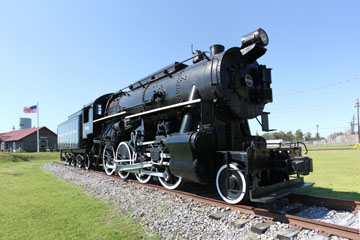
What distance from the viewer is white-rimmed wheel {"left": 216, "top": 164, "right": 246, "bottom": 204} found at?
479 centimetres

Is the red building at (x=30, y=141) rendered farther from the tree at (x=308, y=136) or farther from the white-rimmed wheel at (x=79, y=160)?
the tree at (x=308, y=136)

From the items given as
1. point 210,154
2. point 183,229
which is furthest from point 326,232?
point 210,154

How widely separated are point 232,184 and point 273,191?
2.80 feet

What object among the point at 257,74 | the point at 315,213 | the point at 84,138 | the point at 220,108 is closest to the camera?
the point at 315,213

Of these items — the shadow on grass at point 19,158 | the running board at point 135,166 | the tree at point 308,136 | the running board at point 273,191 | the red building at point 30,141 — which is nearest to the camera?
the running board at point 273,191

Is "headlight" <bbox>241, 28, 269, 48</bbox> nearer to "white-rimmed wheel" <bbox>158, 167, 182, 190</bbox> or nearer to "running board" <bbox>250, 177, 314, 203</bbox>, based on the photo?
"running board" <bbox>250, 177, 314, 203</bbox>

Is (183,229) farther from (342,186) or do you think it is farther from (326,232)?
(342,186)

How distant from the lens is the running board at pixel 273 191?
4.34 meters

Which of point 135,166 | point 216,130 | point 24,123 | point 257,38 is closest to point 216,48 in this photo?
point 257,38

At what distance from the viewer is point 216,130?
5.91 metres

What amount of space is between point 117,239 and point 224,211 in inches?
86.0

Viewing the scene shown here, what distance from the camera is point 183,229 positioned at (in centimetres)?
405

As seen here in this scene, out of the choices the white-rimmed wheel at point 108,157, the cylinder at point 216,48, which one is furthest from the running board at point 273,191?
the white-rimmed wheel at point 108,157

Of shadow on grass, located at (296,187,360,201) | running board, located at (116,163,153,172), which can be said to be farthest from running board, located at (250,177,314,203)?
running board, located at (116,163,153,172)
